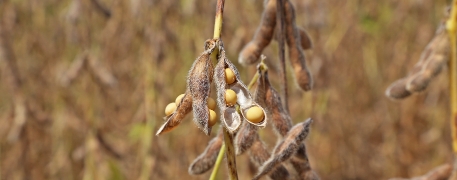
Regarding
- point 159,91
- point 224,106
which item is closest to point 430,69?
point 224,106

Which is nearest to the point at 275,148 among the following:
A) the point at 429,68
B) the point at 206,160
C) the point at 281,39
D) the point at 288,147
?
the point at 288,147

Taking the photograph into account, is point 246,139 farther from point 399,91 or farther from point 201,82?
point 399,91

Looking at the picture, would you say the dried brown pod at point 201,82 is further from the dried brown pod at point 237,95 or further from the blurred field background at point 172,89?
the blurred field background at point 172,89

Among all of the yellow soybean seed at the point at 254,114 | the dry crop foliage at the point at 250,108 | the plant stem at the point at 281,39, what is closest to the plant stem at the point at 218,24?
the dry crop foliage at the point at 250,108

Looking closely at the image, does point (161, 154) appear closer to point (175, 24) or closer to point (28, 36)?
point (175, 24)

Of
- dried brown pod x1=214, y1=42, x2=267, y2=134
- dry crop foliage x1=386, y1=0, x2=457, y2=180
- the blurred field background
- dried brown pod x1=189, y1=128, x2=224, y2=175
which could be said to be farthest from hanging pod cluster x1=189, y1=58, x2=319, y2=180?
the blurred field background

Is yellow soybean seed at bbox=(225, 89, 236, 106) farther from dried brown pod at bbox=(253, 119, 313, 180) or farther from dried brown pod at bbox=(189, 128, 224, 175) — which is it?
dried brown pod at bbox=(189, 128, 224, 175)
